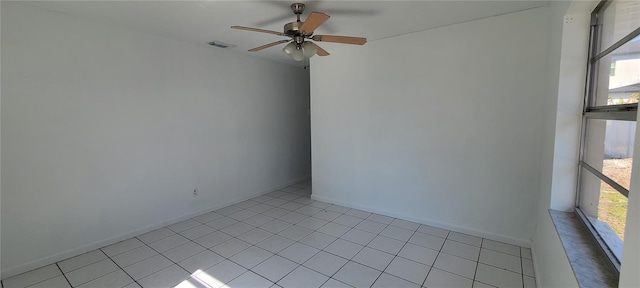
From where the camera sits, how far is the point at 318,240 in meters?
3.00

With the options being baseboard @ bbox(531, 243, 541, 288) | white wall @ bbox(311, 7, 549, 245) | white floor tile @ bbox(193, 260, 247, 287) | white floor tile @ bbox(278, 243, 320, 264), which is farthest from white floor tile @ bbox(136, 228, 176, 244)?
baseboard @ bbox(531, 243, 541, 288)

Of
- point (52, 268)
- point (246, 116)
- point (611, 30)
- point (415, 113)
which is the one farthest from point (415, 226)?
point (52, 268)

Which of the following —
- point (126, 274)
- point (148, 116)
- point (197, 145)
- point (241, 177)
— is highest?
point (148, 116)

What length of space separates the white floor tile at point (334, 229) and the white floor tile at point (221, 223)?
1.24 meters

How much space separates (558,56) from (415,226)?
89.6 inches

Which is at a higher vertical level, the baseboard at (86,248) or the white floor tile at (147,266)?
the baseboard at (86,248)

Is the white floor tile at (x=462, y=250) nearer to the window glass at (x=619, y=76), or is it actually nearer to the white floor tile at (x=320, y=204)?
the window glass at (x=619, y=76)

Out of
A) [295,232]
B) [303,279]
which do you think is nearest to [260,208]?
[295,232]

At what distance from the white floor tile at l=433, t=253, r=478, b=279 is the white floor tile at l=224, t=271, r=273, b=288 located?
62.1 inches

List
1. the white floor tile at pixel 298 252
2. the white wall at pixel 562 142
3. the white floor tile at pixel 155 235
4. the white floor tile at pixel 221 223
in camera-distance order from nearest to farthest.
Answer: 1. the white wall at pixel 562 142
2. the white floor tile at pixel 298 252
3. the white floor tile at pixel 155 235
4. the white floor tile at pixel 221 223

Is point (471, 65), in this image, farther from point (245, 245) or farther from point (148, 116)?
point (148, 116)

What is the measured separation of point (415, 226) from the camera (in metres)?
3.32

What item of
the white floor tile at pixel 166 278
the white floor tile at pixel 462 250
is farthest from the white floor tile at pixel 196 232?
the white floor tile at pixel 462 250

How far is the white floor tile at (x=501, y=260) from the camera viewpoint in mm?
2398
